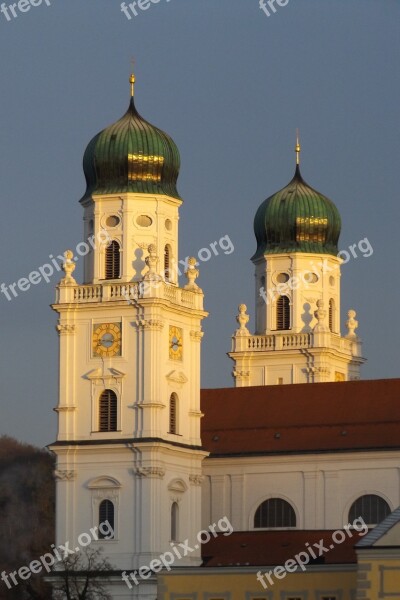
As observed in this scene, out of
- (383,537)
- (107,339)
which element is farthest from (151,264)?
(383,537)

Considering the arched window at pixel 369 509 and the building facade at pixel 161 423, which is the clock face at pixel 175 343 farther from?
the arched window at pixel 369 509

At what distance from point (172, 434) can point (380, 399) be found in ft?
27.9

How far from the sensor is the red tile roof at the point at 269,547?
91250mm

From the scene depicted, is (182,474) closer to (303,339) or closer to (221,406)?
(221,406)

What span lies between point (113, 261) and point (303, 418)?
381 inches

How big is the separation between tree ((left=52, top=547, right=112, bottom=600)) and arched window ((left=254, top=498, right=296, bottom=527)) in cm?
748

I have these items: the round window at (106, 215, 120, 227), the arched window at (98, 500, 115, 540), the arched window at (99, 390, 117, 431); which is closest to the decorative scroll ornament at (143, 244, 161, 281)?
the round window at (106, 215, 120, 227)

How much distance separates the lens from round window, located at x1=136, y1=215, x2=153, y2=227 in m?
94.5

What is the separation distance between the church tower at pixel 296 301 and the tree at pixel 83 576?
56.8 ft

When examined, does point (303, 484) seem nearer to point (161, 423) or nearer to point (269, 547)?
point (269, 547)

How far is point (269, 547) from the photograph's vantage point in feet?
310

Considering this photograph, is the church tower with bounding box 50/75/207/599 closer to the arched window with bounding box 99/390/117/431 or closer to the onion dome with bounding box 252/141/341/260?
the arched window with bounding box 99/390/117/431

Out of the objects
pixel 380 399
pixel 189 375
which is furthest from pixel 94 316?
pixel 380 399

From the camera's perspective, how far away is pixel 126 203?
310ft
